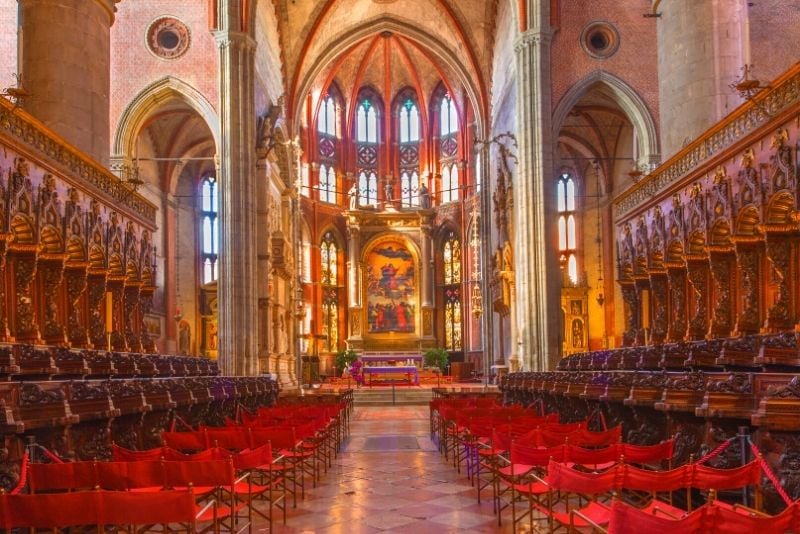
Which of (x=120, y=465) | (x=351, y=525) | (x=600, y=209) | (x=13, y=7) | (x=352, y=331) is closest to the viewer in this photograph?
(x=120, y=465)

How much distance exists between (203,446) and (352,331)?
3672 centimetres

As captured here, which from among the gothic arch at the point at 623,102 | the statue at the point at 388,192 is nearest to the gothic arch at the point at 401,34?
the statue at the point at 388,192

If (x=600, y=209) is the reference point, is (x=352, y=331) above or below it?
below

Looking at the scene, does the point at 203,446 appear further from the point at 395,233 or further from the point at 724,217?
the point at 395,233

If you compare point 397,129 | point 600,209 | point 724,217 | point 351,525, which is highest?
point 397,129

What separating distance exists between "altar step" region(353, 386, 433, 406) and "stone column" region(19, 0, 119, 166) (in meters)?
12.9

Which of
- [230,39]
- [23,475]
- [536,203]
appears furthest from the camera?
[230,39]

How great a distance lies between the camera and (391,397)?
28.1 metres

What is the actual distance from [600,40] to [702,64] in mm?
8448

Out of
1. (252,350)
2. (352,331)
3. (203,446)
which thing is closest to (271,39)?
(252,350)

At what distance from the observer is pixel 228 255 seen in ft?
82.2

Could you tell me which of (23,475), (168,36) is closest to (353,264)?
(168,36)

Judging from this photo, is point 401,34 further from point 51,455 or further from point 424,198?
point 51,455

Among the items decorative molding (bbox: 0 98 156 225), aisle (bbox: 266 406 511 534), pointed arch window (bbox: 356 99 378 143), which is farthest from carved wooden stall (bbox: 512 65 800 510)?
pointed arch window (bbox: 356 99 378 143)
